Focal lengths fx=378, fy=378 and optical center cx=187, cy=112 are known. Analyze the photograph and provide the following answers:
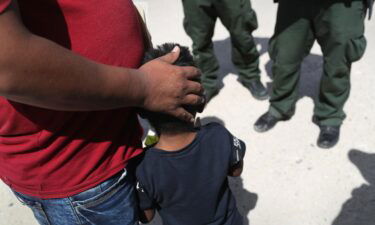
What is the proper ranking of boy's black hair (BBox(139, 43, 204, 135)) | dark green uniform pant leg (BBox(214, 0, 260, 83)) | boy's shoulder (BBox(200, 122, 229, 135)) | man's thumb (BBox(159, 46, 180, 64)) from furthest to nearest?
1. dark green uniform pant leg (BBox(214, 0, 260, 83))
2. boy's shoulder (BBox(200, 122, 229, 135))
3. boy's black hair (BBox(139, 43, 204, 135))
4. man's thumb (BBox(159, 46, 180, 64))

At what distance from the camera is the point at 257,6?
16.3ft

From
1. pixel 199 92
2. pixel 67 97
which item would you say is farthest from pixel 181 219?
pixel 67 97

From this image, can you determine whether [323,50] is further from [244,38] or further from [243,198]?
[243,198]

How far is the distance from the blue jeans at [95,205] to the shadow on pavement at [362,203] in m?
1.60

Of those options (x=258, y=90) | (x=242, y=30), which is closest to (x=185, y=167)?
(x=242, y=30)

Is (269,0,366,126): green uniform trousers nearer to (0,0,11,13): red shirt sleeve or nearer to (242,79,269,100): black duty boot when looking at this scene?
(242,79,269,100): black duty boot

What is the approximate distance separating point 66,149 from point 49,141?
6cm

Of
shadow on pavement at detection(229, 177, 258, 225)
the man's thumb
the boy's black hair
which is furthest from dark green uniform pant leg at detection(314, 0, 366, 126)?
the man's thumb

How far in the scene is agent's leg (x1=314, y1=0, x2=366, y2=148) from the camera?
2.43 meters

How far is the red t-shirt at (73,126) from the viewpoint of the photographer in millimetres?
945

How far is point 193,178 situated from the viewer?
1.38 meters

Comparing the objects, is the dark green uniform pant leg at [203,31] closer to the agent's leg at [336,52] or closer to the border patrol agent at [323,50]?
the border patrol agent at [323,50]

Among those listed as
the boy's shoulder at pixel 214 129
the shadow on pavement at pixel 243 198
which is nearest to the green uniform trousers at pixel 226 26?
the shadow on pavement at pixel 243 198

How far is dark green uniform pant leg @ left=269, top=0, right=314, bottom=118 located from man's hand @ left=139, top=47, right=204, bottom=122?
69.1 inches
